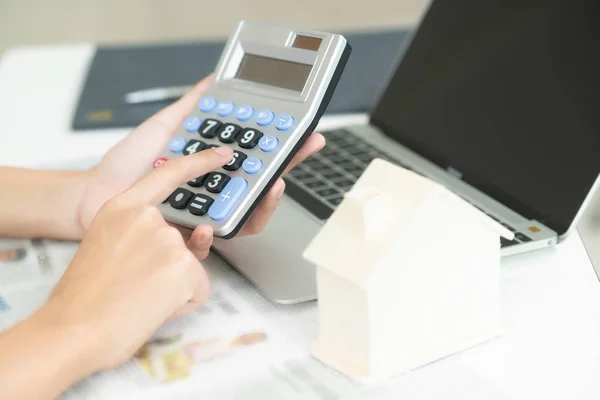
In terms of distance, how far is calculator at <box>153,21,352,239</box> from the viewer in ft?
1.44

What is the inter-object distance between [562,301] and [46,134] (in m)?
0.52

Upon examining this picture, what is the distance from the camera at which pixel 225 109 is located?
0.50 metres

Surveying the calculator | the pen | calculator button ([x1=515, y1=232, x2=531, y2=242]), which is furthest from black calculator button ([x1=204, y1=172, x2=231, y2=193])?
the pen

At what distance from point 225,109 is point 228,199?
91mm

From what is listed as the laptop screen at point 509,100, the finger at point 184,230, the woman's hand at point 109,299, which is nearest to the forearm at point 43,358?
the woman's hand at point 109,299

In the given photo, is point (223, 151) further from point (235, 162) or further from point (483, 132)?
point (483, 132)

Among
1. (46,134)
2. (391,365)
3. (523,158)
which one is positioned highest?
(523,158)

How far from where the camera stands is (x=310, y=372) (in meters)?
0.38

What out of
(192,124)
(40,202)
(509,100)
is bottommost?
(40,202)

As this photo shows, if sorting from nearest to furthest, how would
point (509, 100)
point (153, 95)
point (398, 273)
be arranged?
point (398, 273) < point (509, 100) < point (153, 95)

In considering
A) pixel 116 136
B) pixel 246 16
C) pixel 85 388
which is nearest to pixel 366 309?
pixel 85 388

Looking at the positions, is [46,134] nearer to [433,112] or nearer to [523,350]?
[433,112]

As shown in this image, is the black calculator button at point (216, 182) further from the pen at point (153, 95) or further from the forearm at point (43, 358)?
the pen at point (153, 95)

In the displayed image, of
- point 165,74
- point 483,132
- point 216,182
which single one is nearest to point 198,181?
point 216,182
